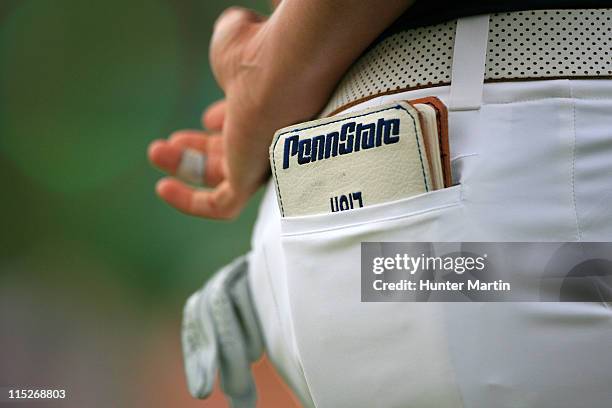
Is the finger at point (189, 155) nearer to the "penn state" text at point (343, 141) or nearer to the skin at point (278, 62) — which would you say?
the skin at point (278, 62)

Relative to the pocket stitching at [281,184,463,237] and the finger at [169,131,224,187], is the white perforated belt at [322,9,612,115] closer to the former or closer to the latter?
the pocket stitching at [281,184,463,237]

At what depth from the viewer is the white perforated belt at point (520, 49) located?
44cm

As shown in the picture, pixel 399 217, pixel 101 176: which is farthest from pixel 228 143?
pixel 101 176

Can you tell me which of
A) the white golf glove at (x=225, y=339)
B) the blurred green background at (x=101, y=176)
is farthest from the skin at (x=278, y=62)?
the blurred green background at (x=101, y=176)

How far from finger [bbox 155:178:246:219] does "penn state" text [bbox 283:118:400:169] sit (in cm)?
29

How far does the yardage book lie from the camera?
419 millimetres

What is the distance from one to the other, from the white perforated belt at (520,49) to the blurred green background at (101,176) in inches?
71.8

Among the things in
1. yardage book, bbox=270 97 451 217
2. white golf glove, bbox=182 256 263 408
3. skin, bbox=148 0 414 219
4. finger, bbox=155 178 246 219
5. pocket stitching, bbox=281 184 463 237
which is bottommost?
white golf glove, bbox=182 256 263 408

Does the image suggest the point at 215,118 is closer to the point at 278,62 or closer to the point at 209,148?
the point at 209,148

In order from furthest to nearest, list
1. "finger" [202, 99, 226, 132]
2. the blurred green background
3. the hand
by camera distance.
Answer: the blurred green background
"finger" [202, 99, 226, 132]
the hand

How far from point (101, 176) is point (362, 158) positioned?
7.32 ft
